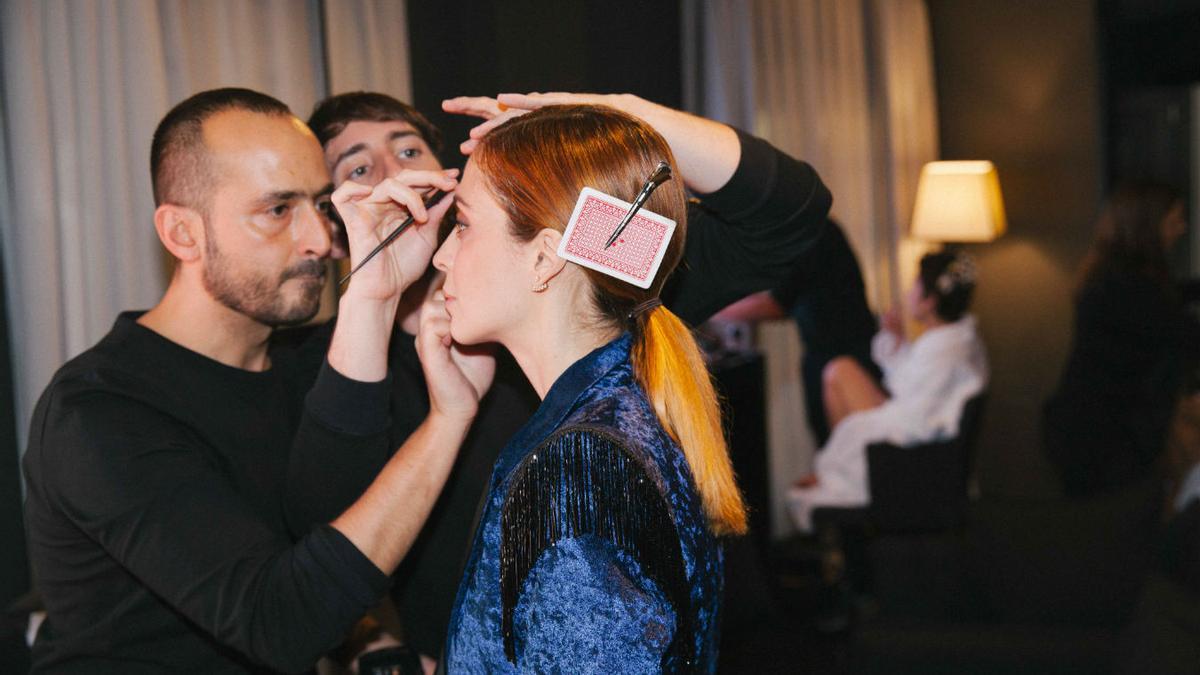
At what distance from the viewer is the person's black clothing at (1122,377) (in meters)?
4.21

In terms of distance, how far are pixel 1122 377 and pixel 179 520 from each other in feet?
12.9

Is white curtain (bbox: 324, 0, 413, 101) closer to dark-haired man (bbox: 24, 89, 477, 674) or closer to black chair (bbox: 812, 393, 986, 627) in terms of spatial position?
dark-haired man (bbox: 24, 89, 477, 674)

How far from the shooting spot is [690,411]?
1241mm

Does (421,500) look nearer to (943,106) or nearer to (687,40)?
(687,40)

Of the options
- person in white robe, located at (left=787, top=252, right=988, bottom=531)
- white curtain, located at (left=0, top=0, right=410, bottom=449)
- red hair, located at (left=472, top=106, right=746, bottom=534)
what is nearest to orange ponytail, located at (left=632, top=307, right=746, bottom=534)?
red hair, located at (left=472, top=106, right=746, bottom=534)

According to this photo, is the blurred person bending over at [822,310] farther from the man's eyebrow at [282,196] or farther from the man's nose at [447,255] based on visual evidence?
the man's nose at [447,255]

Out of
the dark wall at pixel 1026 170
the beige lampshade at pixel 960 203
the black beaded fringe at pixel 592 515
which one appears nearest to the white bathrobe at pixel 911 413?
the beige lampshade at pixel 960 203

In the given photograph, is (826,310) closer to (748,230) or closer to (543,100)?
(748,230)

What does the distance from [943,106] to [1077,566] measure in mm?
4178

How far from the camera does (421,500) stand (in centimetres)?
146

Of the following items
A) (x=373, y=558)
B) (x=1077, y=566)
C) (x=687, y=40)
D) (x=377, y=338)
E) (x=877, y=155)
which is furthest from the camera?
(x=877, y=155)

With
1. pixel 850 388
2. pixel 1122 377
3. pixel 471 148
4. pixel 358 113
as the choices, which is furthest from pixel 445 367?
pixel 1122 377

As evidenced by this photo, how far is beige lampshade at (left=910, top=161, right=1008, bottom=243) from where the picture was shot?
553cm

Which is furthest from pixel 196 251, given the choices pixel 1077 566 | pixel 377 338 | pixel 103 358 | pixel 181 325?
pixel 1077 566
